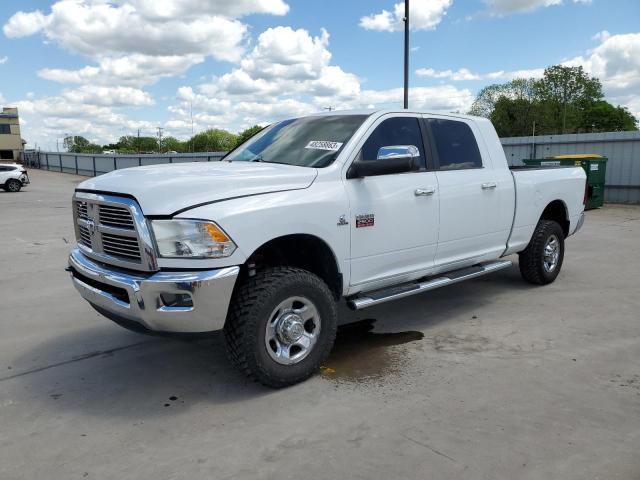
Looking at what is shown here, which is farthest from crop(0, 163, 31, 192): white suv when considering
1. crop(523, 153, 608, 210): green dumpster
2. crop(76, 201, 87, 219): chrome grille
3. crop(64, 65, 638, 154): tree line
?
crop(64, 65, 638, 154): tree line

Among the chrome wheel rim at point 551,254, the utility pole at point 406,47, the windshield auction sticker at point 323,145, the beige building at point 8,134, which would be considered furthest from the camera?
the beige building at point 8,134

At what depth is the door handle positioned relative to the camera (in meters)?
4.48

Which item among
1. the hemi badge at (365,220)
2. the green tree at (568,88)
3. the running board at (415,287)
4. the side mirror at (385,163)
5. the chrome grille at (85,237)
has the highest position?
the green tree at (568,88)

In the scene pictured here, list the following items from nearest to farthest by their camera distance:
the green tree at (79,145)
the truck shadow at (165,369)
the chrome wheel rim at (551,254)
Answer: the truck shadow at (165,369) → the chrome wheel rim at (551,254) → the green tree at (79,145)

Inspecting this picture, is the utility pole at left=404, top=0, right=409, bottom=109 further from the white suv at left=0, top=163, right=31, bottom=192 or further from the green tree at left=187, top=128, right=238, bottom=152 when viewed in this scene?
the green tree at left=187, top=128, right=238, bottom=152

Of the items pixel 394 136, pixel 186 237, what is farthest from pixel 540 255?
pixel 186 237

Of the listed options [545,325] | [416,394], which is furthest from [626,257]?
[416,394]

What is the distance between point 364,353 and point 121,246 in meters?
2.07

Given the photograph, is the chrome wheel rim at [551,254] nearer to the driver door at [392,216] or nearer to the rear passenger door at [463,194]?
the rear passenger door at [463,194]

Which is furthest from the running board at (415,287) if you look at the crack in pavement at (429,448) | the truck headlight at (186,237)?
the truck headlight at (186,237)

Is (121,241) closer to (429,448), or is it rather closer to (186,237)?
Answer: (186,237)

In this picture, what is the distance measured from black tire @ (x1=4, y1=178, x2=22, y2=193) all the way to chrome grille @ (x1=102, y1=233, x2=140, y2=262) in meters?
26.2

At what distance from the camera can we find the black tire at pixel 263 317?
349cm

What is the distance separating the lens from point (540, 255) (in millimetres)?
6285
